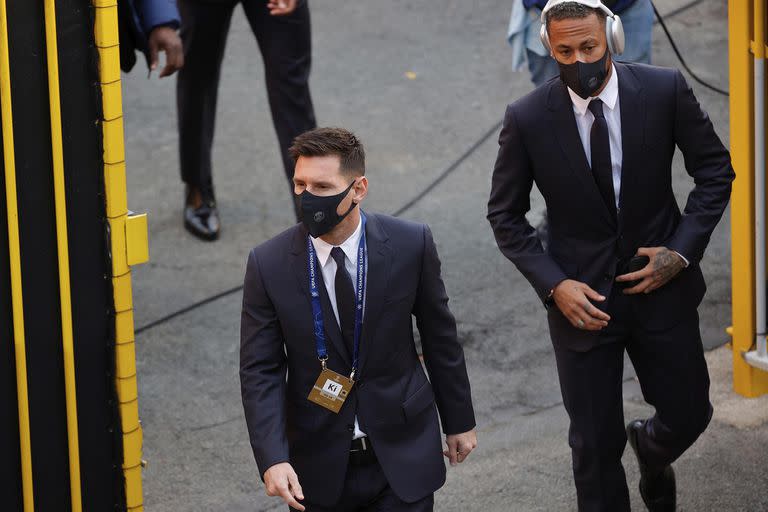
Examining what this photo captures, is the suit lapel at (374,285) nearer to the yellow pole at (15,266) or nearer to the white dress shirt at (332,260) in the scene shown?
the white dress shirt at (332,260)

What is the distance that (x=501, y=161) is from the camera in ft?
15.9

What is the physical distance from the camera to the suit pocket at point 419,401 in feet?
14.1

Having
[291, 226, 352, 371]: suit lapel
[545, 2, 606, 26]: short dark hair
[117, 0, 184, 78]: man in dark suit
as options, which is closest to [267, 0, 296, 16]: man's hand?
[117, 0, 184, 78]: man in dark suit

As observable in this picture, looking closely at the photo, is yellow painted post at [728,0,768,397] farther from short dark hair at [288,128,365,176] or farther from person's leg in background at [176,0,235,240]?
person's leg in background at [176,0,235,240]

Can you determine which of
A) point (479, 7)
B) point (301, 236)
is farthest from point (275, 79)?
point (479, 7)

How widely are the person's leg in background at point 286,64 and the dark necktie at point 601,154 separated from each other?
307cm

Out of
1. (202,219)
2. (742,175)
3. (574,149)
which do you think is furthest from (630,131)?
(202,219)

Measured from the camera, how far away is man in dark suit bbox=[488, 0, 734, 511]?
467cm

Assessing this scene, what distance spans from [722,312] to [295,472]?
3752 mm

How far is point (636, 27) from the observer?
22.4 feet

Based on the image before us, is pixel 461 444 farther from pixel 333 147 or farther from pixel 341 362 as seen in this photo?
pixel 333 147

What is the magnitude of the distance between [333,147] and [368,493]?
109cm

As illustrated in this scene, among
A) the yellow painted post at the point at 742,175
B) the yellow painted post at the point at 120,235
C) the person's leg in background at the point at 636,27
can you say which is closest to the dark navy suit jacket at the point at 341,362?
the yellow painted post at the point at 120,235

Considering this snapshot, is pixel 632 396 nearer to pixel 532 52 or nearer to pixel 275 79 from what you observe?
pixel 532 52
